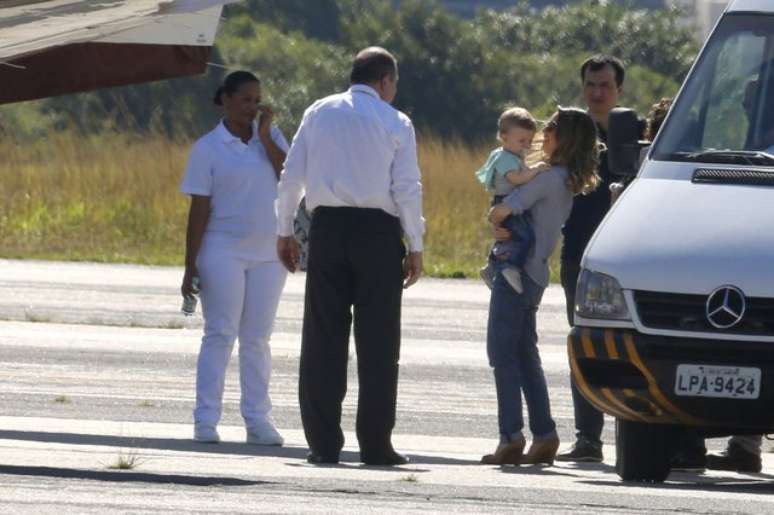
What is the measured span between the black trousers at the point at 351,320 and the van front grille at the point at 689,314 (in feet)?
4.98

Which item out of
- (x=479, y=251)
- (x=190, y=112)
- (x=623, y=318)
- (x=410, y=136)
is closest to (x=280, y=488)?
→ (x=623, y=318)

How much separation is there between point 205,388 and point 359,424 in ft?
3.89

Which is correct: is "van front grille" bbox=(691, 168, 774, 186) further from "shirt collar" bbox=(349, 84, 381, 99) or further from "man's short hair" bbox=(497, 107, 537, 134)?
"shirt collar" bbox=(349, 84, 381, 99)

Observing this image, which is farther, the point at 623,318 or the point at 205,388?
the point at 205,388

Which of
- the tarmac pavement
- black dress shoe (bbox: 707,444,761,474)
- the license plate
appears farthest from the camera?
black dress shoe (bbox: 707,444,761,474)

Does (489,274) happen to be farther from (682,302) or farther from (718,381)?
(718,381)

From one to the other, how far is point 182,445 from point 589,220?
2.44 m

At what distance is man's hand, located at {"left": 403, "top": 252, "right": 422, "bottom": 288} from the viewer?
9375 millimetres

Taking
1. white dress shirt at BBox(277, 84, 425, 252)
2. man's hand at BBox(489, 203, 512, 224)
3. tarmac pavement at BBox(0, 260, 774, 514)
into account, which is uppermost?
white dress shirt at BBox(277, 84, 425, 252)

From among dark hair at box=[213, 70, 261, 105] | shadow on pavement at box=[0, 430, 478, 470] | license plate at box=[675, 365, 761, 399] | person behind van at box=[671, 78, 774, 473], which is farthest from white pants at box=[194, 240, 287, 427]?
license plate at box=[675, 365, 761, 399]

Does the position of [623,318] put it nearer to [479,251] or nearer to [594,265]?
[594,265]

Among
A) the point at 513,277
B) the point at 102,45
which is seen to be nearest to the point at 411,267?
the point at 513,277

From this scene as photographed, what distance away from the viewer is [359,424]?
9.47 metres

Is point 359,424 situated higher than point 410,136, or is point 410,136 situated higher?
point 410,136
